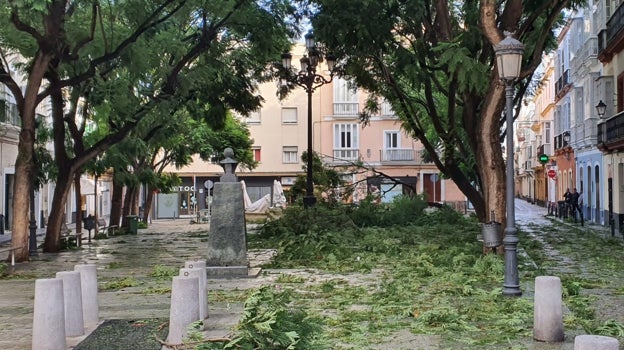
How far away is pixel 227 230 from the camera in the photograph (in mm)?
13055

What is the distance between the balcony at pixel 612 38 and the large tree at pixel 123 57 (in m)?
12.9

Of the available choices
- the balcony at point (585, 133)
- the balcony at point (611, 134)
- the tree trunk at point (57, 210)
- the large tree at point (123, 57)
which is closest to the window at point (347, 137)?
the balcony at point (585, 133)

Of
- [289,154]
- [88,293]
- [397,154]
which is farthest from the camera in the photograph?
[289,154]

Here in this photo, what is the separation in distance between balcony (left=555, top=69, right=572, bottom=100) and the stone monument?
32858 mm

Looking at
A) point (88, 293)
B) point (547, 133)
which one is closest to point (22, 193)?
point (88, 293)

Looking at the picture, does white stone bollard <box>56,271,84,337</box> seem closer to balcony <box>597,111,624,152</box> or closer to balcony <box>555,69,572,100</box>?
balcony <box>597,111,624,152</box>

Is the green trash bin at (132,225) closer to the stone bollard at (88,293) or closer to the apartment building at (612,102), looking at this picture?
the apartment building at (612,102)

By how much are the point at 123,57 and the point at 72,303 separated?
35.9 ft

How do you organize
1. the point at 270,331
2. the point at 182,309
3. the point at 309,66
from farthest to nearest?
the point at 309,66
the point at 182,309
the point at 270,331

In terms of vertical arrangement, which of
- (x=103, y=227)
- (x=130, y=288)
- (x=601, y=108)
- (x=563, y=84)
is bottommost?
(x=130, y=288)

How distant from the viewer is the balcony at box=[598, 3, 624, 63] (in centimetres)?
2670

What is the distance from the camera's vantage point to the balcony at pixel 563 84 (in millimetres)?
43003

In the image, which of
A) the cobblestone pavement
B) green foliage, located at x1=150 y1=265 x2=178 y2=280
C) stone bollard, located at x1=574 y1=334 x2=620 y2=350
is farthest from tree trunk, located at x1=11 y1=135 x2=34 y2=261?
stone bollard, located at x1=574 y1=334 x2=620 y2=350

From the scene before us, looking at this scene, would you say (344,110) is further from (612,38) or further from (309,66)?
(309,66)
